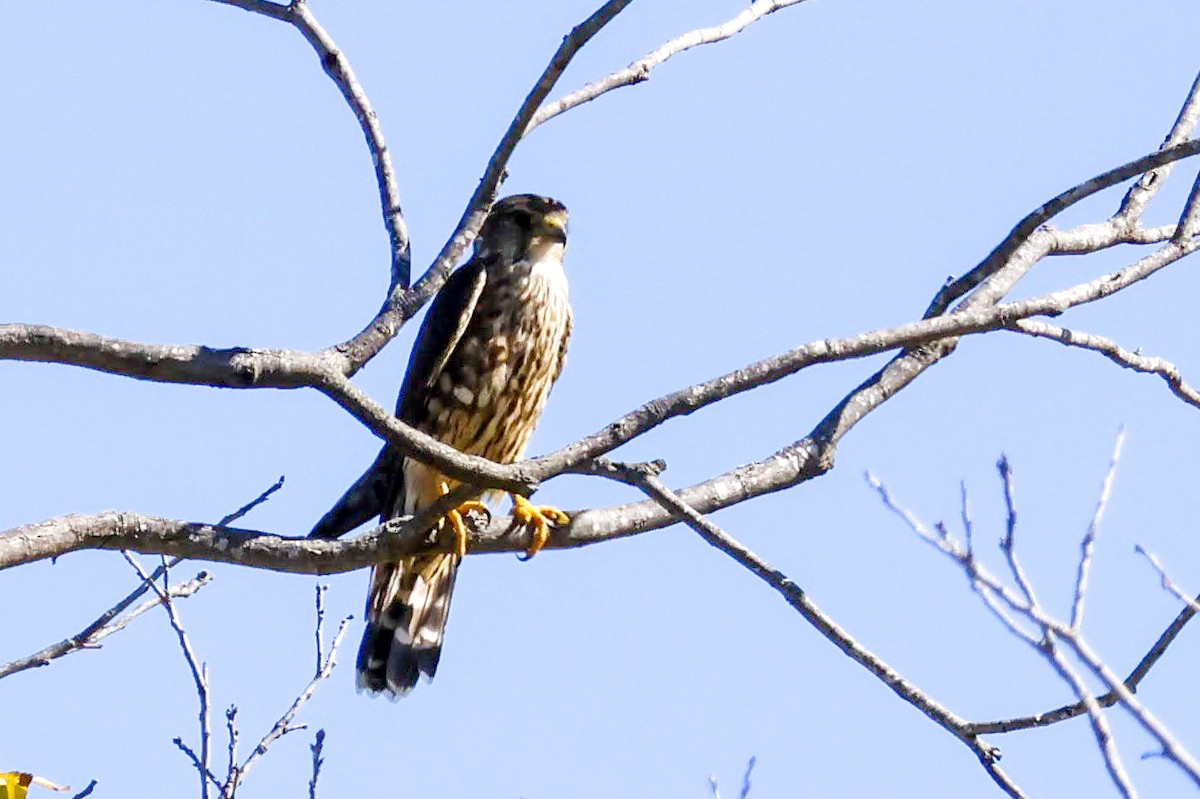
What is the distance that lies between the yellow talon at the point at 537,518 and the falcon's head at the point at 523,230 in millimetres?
1121

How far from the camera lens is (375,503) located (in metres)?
3.92

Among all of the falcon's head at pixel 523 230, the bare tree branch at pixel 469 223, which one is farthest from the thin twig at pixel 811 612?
the falcon's head at pixel 523 230

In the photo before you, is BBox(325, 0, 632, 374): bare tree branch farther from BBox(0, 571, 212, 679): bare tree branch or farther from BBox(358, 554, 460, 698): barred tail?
BBox(358, 554, 460, 698): barred tail

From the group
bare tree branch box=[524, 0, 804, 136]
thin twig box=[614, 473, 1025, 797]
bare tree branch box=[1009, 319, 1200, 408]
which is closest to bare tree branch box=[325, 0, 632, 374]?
bare tree branch box=[524, 0, 804, 136]

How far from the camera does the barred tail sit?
4.79 meters

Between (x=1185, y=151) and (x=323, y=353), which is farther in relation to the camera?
(x=1185, y=151)

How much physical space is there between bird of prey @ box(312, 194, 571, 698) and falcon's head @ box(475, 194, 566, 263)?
0.13 feet

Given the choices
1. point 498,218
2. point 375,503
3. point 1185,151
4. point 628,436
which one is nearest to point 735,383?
point 628,436

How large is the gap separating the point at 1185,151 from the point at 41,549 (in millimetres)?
2109

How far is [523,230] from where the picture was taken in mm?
5102

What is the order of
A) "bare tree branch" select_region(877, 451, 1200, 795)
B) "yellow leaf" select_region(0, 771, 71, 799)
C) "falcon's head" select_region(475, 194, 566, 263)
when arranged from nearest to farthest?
"bare tree branch" select_region(877, 451, 1200, 795) < "yellow leaf" select_region(0, 771, 71, 799) < "falcon's head" select_region(475, 194, 566, 263)

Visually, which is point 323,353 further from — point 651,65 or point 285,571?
point 651,65

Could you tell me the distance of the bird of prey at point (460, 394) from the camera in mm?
4707

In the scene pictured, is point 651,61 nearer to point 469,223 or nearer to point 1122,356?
point 469,223
